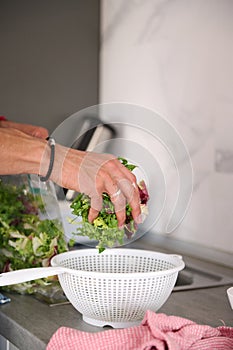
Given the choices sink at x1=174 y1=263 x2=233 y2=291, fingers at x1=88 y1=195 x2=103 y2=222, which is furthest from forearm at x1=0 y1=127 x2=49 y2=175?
sink at x1=174 y1=263 x2=233 y2=291

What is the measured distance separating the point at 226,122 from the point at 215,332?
0.80 m

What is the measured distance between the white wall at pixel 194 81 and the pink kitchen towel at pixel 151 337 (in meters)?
0.75

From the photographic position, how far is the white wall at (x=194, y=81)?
64.1 inches

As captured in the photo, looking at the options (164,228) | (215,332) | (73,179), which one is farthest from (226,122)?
(215,332)

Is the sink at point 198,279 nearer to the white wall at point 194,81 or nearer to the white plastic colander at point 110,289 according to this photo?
the white wall at point 194,81

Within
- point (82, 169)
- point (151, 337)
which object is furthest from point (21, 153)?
point (151, 337)

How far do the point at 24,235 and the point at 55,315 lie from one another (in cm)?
24

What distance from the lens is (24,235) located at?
4.43 ft

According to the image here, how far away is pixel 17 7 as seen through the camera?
74.6 inches

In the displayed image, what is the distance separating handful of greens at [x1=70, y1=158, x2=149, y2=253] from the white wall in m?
0.56

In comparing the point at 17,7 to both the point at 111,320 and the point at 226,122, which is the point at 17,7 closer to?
the point at 226,122

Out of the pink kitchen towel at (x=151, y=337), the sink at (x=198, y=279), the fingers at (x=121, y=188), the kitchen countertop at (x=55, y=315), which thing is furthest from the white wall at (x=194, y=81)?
the pink kitchen towel at (x=151, y=337)

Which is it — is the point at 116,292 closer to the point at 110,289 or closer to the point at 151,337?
the point at 110,289

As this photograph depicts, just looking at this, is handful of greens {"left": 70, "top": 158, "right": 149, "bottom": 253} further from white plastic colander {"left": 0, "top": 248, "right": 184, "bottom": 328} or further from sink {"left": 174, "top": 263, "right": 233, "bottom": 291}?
sink {"left": 174, "top": 263, "right": 233, "bottom": 291}
